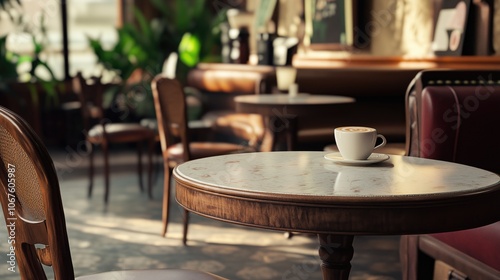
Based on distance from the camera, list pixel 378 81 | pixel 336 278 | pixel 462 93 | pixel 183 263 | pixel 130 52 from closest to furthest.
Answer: pixel 336 278
pixel 462 93
pixel 183 263
pixel 378 81
pixel 130 52

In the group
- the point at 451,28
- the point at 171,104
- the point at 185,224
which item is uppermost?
the point at 451,28

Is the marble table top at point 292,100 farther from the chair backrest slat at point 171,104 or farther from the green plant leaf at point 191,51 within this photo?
the green plant leaf at point 191,51

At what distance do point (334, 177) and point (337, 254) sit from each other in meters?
0.22

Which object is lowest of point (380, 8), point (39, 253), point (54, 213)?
point (39, 253)

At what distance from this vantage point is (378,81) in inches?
186

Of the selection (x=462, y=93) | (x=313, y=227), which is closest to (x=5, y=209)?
(x=313, y=227)

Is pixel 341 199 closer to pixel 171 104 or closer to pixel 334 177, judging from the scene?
pixel 334 177

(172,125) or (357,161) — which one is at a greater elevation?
(357,161)

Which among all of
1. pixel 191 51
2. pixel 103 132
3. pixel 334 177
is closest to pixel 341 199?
pixel 334 177

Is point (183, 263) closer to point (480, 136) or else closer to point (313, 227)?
point (480, 136)

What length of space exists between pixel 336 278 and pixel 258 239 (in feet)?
7.66

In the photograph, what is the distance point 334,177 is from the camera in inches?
63.5

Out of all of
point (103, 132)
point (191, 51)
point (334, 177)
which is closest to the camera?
point (334, 177)

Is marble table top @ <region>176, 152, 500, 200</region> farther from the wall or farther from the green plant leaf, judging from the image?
the green plant leaf
